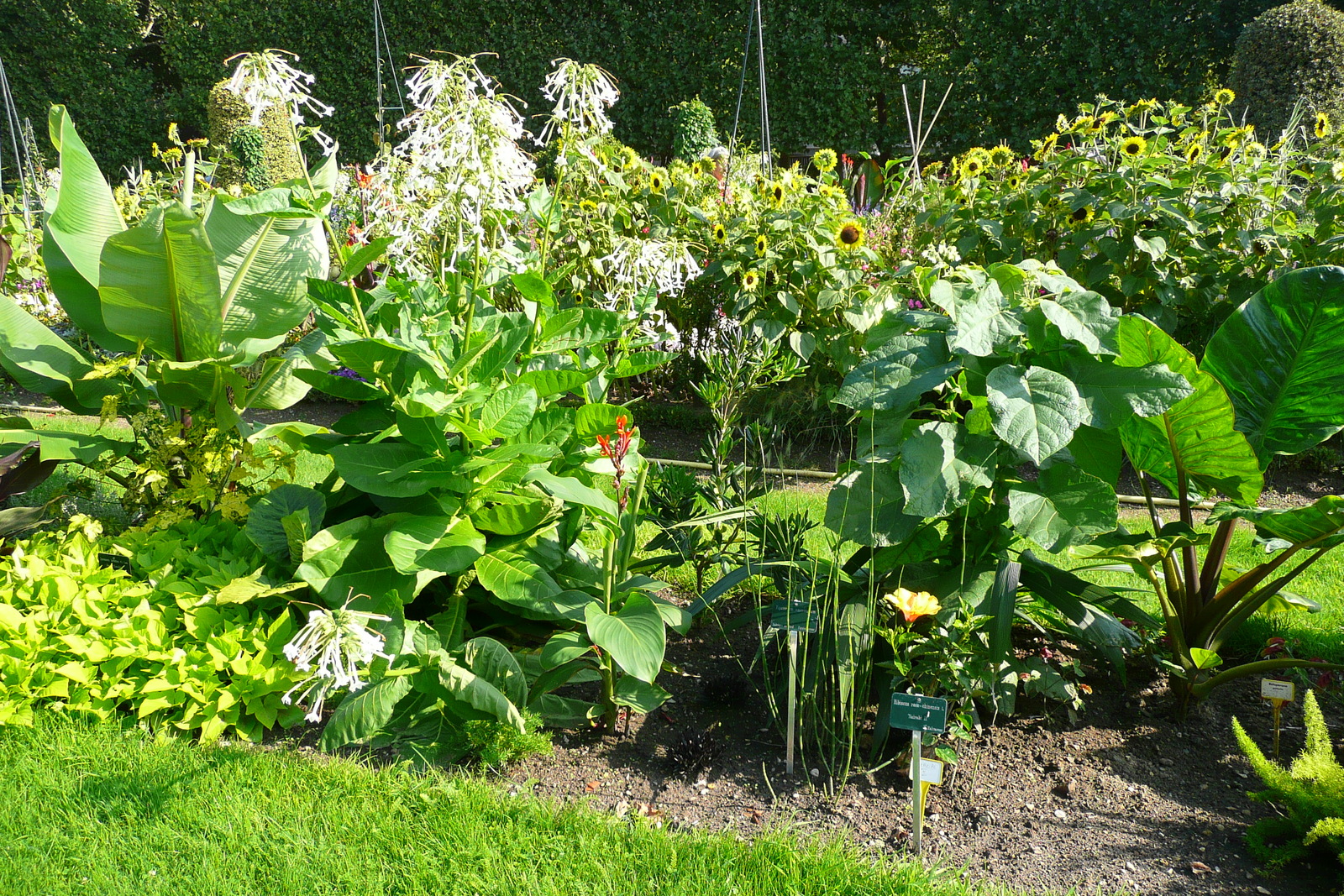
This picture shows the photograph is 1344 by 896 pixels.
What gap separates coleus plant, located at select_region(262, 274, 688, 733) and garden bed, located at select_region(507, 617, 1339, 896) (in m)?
0.19

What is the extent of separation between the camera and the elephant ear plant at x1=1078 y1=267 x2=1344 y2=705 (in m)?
2.08

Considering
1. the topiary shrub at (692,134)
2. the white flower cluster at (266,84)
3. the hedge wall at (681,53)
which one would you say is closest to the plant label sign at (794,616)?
the white flower cluster at (266,84)

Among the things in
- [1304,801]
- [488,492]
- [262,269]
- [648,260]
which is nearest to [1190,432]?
[1304,801]

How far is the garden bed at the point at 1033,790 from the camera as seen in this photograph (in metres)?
1.78

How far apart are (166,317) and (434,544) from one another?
124 cm

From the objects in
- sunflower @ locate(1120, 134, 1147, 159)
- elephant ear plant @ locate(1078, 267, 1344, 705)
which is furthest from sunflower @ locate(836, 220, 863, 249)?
elephant ear plant @ locate(1078, 267, 1344, 705)

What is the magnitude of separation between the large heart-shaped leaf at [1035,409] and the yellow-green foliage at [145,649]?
1753 millimetres

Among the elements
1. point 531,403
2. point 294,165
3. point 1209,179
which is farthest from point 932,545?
point 294,165

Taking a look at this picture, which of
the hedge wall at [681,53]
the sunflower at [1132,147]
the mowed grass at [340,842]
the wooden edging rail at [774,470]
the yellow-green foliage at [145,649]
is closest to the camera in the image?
the mowed grass at [340,842]

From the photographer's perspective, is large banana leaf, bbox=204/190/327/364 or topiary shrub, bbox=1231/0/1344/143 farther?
topiary shrub, bbox=1231/0/1344/143

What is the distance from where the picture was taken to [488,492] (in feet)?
7.81

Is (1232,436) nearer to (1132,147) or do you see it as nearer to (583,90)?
(583,90)

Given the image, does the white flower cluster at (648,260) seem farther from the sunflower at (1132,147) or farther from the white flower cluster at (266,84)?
the sunflower at (1132,147)

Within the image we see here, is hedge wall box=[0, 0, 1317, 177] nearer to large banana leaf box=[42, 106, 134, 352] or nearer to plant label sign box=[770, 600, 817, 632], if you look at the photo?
large banana leaf box=[42, 106, 134, 352]
